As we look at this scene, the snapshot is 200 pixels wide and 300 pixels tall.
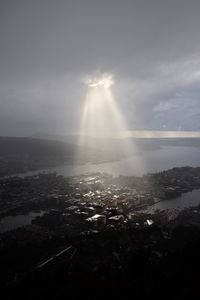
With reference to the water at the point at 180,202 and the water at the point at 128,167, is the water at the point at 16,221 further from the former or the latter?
the water at the point at 128,167

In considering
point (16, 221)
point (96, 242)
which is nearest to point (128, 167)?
point (16, 221)

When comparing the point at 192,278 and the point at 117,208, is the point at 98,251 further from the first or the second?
the point at 117,208

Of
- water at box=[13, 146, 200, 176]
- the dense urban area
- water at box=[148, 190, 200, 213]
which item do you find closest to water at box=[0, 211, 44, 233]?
the dense urban area

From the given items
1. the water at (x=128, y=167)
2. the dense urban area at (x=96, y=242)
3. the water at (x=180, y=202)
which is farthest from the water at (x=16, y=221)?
the water at (x=128, y=167)

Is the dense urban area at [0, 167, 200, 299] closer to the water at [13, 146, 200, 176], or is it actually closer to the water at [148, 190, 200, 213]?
the water at [148, 190, 200, 213]

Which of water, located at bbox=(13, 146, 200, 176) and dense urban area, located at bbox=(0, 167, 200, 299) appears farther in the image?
water, located at bbox=(13, 146, 200, 176)

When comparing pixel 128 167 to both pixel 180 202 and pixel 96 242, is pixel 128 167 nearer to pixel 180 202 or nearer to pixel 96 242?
pixel 180 202

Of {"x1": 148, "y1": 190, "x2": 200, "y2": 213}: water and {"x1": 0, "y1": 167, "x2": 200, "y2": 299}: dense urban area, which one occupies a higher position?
{"x1": 0, "y1": 167, "x2": 200, "y2": 299}: dense urban area
